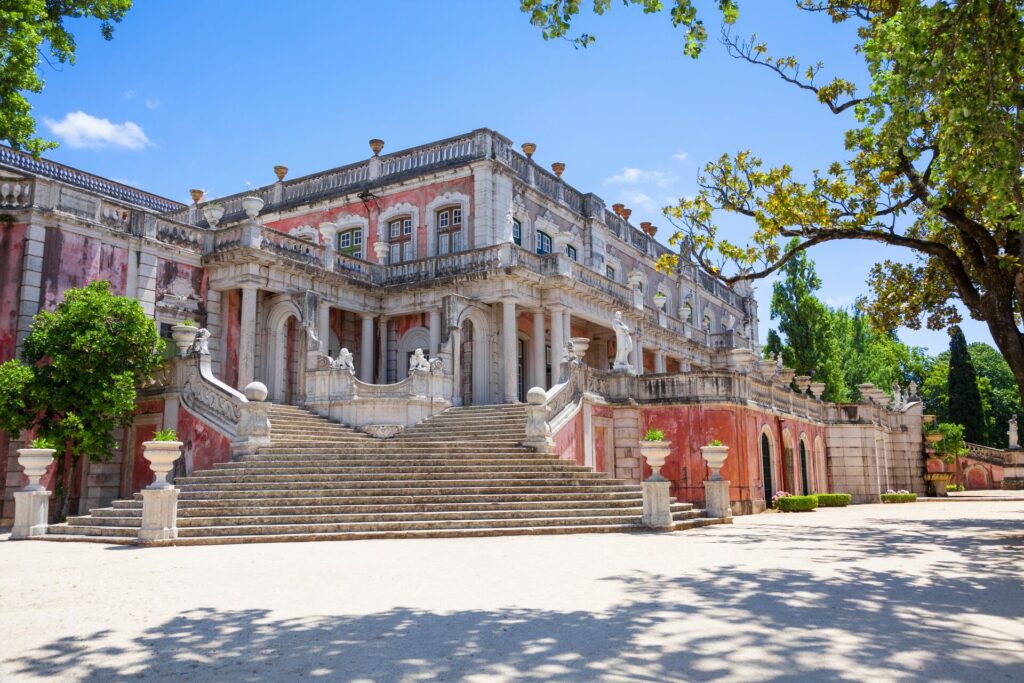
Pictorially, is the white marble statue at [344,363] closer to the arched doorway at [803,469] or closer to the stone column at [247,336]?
the stone column at [247,336]

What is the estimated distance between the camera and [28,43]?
39.9 feet

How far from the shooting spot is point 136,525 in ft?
41.8

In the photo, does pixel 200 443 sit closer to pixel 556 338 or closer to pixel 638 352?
pixel 556 338

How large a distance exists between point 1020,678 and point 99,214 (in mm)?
19448

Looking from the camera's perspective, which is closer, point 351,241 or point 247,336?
point 247,336

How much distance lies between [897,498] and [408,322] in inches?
721

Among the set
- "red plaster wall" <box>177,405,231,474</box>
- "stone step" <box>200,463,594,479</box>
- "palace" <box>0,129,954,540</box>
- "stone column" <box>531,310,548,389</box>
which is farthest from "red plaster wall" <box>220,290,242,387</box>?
"stone column" <box>531,310,548,389</box>

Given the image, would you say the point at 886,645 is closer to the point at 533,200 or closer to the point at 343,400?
the point at 343,400

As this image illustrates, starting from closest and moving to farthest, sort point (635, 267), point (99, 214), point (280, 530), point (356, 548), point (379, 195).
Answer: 1. point (356, 548)
2. point (280, 530)
3. point (99, 214)
4. point (379, 195)
5. point (635, 267)

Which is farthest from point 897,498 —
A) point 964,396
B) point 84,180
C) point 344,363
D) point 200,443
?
point 84,180

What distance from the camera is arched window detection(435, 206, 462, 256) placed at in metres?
25.8

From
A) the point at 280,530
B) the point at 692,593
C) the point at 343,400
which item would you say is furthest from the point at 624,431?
the point at 692,593

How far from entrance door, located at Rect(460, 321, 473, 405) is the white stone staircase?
6715mm

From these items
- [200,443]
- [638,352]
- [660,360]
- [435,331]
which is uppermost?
[660,360]
